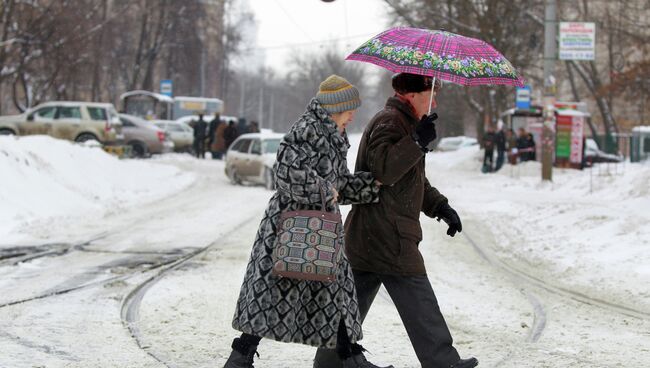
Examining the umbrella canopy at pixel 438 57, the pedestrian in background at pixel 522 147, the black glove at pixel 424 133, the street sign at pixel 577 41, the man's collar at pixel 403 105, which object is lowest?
the pedestrian in background at pixel 522 147

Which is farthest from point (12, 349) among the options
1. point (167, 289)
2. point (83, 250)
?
point (83, 250)

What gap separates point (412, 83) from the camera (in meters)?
4.72

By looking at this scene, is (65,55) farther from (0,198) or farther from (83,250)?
(83,250)

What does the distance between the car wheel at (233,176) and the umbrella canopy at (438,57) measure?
62.5 ft

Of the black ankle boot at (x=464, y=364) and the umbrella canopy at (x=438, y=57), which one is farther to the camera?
the black ankle boot at (x=464, y=364)

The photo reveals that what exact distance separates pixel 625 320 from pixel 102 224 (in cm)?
878

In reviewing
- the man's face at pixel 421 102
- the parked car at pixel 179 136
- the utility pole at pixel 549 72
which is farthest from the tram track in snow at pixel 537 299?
the parked car at pixel 179 136

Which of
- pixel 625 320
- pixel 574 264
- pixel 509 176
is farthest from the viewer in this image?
pixel 509 176

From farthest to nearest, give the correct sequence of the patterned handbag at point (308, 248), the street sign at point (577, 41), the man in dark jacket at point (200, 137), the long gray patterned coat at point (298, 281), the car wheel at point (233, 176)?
the man in dark jacket at point (200, 137) < the car wheel at point (233, 176) < the street sign at point (577, 41) < the long gray patterned coat at point (298, 281) < the patterned handbag at point (308, 248)

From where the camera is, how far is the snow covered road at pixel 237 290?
235 inches

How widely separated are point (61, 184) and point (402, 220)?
13970 millimetres

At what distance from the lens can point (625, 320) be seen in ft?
23.8

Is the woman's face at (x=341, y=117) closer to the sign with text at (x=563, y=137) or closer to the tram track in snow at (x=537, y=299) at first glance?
the tram track in snow at (x=537, y=299)

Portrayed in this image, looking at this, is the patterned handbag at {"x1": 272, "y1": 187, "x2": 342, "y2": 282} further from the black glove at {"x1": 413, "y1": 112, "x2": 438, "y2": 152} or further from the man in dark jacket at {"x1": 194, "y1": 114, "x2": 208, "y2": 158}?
the man in dark jacket at {"x1": 194, "y1": 114, "x2": 208, "y2": 158}
